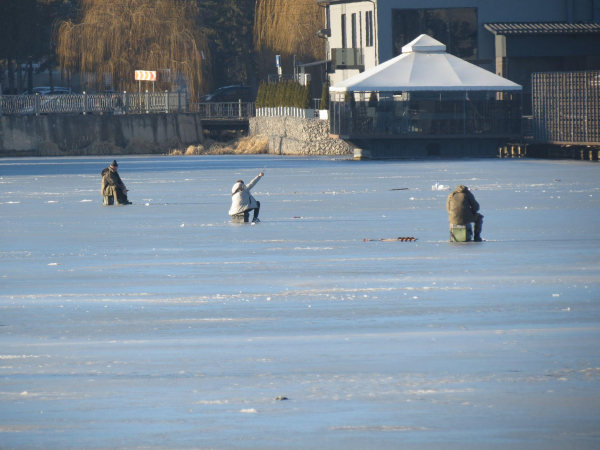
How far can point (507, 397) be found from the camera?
8375 mm

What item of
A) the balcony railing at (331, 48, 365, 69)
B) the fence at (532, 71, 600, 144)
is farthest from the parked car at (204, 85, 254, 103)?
the fence at (532, 71, 600, 144)

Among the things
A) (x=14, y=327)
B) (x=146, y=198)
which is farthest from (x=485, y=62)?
(x=14, y=327)

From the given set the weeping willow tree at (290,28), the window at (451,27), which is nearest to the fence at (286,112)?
the window at (451,27)

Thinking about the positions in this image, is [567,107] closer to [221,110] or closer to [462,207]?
[462,207]

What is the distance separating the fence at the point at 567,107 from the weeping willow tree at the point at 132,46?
24.0 metres

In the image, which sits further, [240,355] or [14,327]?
[14,327]

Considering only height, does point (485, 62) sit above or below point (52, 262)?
above

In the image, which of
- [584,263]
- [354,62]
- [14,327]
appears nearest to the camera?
[14,327]

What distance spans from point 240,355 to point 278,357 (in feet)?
1.00

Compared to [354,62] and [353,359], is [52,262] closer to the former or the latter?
[353,359]

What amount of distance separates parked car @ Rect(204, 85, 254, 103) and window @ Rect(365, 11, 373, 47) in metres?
19.4

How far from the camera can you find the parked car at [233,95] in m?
72.4

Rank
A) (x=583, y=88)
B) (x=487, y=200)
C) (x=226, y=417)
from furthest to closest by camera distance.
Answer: (x=583, y=88), (x=487, y=200), (x=226, y=417)

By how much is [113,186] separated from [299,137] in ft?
92.3
